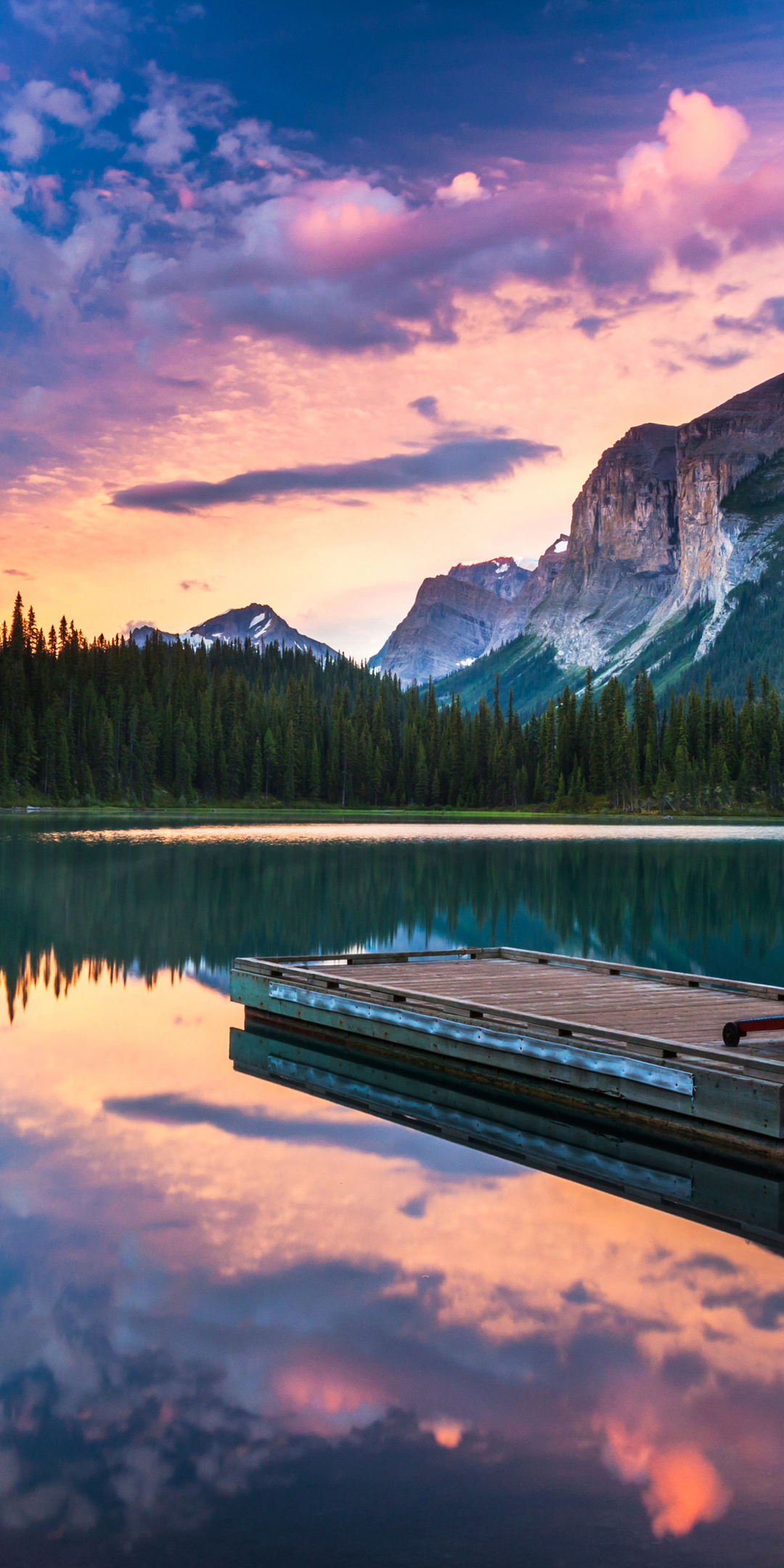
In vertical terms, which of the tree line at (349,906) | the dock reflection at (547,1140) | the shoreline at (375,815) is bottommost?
the dock reflection at (547,1140)

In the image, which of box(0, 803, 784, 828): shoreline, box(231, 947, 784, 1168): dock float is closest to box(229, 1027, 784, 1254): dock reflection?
box(231, 947, 784, 1168): dock float

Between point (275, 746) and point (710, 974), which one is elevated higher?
point (275, 746)

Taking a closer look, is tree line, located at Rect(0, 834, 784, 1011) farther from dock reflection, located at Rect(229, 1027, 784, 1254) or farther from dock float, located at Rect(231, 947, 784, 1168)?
dock reflection, located at Rect(229, 1027, 784, 1254)

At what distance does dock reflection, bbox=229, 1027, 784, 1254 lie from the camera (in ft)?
36.6

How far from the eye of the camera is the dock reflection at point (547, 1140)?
11.2 metres

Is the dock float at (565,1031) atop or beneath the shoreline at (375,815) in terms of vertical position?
beneath

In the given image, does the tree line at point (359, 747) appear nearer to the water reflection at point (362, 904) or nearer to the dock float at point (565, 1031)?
the water reflection at point (362, 904)

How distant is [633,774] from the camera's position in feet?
578

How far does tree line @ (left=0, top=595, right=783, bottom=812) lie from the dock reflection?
145 m

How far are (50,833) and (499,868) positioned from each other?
4155 cm

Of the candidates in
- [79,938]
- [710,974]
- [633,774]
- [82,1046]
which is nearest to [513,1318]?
[82,1046]

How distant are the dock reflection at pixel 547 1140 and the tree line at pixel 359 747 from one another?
145 metres

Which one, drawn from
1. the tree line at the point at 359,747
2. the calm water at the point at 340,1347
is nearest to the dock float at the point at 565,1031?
the calm water at the point at 340,1347

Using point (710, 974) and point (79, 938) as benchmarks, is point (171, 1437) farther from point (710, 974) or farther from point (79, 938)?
point (79, 938)
